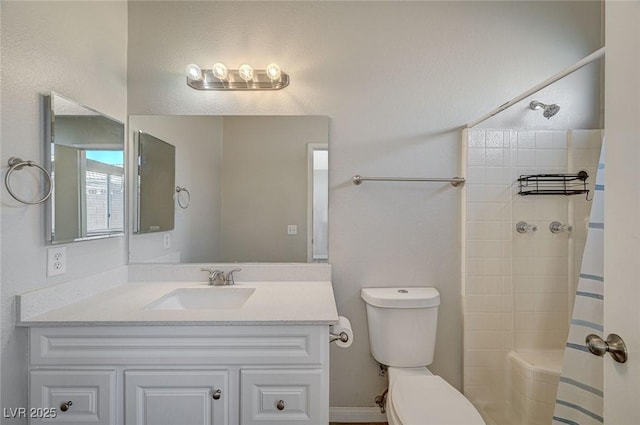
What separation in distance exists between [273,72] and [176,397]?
63.4 inches

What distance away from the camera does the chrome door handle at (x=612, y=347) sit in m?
0.72

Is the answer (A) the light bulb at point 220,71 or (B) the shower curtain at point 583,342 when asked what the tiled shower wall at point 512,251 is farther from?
(A) the light bulb at point 220,71

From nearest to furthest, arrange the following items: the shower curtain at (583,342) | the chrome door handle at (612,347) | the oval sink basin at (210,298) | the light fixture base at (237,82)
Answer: the chrome door handle at (612,347) → the shower curtain at (583,342) → the oval sink basin at (210,298) → the light fixture base at (237,82)

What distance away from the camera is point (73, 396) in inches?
49.4

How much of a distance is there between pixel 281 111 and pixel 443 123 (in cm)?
96

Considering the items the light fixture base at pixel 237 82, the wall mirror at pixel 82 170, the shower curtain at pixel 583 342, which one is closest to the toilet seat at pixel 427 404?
the shower curtain at pixel 583 342

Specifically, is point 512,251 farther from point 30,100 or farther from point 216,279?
point 30,100

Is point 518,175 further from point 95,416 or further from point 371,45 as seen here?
point 95,416

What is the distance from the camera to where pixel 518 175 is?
5.78 ft

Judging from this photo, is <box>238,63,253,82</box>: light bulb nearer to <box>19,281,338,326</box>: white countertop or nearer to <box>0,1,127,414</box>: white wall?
<box>0,1,127,414</box>: white wall

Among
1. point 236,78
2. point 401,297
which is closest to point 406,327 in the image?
point 401,297

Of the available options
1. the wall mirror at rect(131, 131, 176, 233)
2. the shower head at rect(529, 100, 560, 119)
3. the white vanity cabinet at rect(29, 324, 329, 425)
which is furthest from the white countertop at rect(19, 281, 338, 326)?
the shower head at rect(529, 100, 560, 119)

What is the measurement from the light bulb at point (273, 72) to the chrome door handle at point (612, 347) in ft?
5.66

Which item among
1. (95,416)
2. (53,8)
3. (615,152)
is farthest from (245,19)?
(95,416)
